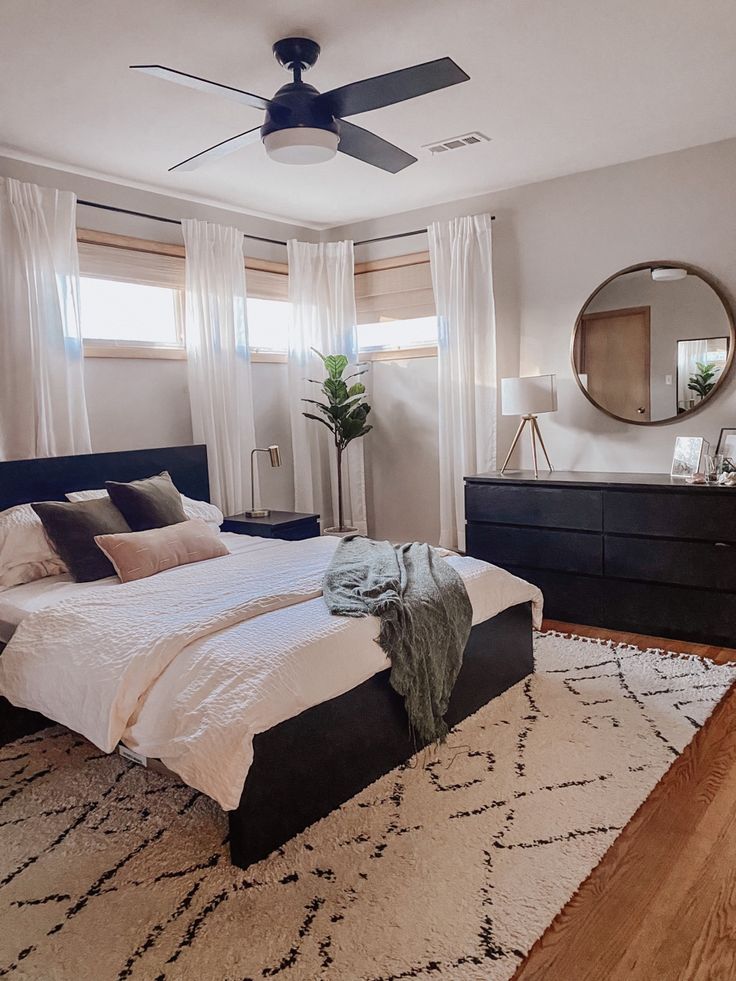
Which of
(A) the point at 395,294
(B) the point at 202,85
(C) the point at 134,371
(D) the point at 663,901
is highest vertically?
(B) the point at 202,85

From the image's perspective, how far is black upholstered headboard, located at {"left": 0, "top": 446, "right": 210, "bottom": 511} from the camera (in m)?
3.61

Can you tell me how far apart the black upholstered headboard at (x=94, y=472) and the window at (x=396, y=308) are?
1.70m

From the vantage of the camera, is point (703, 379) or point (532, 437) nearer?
point (703, 379)

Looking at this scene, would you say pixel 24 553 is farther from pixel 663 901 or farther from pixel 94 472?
pixel 663 901

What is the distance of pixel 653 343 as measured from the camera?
13.7 ft

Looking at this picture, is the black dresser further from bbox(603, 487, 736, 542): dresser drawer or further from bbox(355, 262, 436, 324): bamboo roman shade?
bbox(355, 262, 436, 324): bamboo roman shade

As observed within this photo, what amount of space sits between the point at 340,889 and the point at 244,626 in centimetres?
84

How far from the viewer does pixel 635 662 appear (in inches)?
135

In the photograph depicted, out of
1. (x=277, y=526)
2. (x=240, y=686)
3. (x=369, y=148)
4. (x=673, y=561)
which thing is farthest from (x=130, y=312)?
(x=673, y=561)

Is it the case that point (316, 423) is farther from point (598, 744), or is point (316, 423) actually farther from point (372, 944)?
point (372, 944)

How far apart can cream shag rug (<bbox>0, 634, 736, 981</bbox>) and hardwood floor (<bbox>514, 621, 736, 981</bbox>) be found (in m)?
0.05

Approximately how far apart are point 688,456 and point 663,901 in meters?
2.66

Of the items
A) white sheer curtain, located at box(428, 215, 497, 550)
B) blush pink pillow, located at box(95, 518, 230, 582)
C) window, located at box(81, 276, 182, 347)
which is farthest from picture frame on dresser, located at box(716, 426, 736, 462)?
window, located at box(81, 276, 182, 347)

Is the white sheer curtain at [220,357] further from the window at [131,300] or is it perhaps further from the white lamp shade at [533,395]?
the white lamp shade at [533,395]
